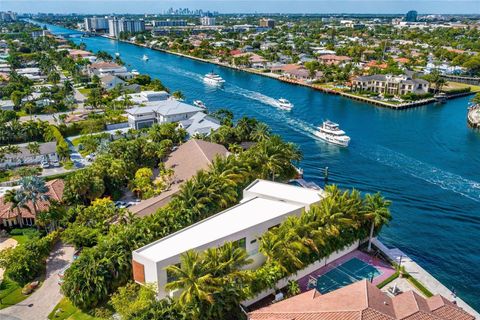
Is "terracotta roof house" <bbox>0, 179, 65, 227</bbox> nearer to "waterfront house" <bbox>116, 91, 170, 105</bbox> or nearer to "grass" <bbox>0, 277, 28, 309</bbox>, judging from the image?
"grass" <bbox>0, 277, 28, 309</bbox>

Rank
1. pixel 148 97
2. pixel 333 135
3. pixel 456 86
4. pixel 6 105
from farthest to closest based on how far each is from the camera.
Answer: pixel 456 86 < pixel 148 97 < pixel 6 105 < pixel 333 135

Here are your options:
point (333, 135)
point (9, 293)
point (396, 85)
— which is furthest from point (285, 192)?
point (396, 85)

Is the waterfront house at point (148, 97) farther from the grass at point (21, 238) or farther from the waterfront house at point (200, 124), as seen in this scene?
the grass at point (21, 238)

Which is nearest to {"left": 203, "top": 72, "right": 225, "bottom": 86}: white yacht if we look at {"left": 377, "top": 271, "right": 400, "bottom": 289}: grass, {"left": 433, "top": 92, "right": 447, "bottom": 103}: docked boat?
{"left": 433, "top": 92, "right": 447, "bottom": 103}: docked boat

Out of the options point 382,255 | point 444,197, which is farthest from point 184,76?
point 382,255

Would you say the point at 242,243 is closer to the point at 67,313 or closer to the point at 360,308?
the point at 360,308

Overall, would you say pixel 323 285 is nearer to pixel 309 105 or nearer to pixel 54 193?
pixel 54 193
